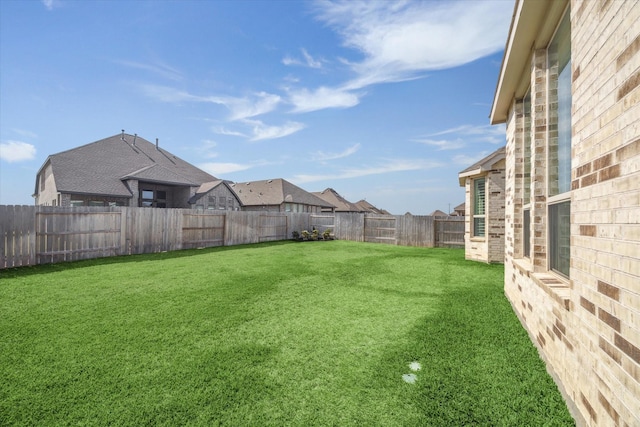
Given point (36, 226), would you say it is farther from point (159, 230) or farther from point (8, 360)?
point (8, 360)

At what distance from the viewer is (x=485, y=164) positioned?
9203 mm

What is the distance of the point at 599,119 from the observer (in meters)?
1.81

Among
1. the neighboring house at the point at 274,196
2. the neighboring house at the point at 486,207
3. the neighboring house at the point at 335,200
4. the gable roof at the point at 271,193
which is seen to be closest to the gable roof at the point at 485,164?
the neighboring house at the point at 486,207

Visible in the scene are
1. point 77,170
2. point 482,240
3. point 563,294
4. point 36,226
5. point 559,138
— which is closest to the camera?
point 563,294

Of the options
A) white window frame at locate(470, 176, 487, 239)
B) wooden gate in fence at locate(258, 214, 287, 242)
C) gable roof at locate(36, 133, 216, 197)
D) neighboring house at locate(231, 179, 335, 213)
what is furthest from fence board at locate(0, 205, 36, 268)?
neighboring house at locate(231, 179, 335, 213)

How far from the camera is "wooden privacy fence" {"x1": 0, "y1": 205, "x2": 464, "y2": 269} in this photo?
8.39 m

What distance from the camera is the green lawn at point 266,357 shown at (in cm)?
222

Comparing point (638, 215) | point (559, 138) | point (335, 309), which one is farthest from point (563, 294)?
point (335, 309)

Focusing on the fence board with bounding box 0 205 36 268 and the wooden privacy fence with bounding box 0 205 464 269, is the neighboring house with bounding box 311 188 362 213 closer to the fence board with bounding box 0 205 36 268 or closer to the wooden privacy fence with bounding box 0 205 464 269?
the wooden privacy fence with bounding box 0 205 464 269

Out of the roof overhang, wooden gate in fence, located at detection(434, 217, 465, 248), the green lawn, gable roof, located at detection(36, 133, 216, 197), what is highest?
gable roof, located at detection(36, 133, 216, 197)

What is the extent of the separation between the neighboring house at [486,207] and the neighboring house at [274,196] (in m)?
25.4

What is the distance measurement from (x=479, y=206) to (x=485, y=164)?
5.22 ft

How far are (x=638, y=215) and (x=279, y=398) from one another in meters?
2.58

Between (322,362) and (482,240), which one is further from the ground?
(482,240)
